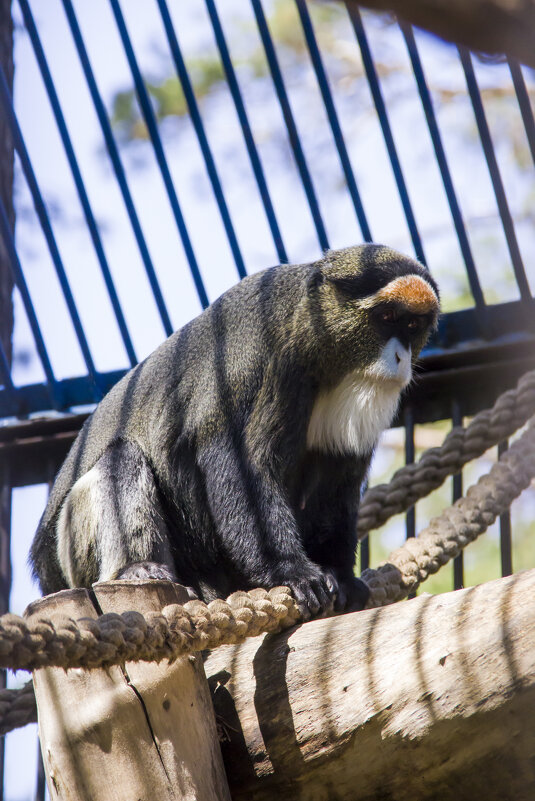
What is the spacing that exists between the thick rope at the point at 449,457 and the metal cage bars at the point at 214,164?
35.6 inches

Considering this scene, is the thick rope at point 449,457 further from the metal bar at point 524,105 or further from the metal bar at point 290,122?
the metal bar at point 524,105

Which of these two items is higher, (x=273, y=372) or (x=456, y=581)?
(x=273, y=372)

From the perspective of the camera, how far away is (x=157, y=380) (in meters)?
4.73

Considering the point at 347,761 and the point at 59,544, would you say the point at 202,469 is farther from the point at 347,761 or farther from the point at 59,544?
the point at 347,761

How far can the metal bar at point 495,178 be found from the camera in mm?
5664

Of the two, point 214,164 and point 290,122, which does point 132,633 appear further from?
point 290,122

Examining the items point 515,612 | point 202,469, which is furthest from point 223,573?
point 515,612

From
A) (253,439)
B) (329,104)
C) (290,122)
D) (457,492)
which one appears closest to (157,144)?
(290,122)

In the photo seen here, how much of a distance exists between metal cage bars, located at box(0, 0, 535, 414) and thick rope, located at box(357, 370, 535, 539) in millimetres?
904

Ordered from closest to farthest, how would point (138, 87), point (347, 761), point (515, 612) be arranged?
point (515, 612) < point (347, 761) < point (138, 87)

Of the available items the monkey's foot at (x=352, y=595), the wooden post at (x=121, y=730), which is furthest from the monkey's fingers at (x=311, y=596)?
the wooden post at (x=121, y=730)

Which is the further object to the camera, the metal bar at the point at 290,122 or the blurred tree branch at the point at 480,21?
the metal bar at the point at 290,122

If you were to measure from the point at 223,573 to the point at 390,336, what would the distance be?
1.52 m

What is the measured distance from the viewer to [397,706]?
272 centimetres
